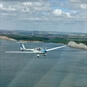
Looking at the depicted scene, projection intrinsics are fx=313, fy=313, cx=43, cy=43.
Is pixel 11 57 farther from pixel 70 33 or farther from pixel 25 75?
pixel 70 33

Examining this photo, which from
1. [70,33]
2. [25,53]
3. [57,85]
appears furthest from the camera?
[25,53]

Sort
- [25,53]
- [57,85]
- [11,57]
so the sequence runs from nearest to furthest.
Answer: [57,85] → [25,53] → [11,57]

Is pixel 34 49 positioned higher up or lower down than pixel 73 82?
higher up

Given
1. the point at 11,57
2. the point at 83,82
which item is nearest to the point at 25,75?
the point at 83,82

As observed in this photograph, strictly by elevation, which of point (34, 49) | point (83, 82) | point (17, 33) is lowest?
point (83, 82)

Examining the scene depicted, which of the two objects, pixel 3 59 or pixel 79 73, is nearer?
pixel 79 73

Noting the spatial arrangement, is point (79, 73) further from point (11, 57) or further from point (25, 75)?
point (11, 57)
